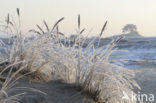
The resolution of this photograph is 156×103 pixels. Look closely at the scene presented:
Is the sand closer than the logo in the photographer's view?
Yes

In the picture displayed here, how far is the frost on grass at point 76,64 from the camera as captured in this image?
103 inches

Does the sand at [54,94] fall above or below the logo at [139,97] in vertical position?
above

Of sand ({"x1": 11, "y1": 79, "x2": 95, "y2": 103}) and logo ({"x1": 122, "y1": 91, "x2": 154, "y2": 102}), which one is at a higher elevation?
sand ({"x1": 11, "y1": 79, "x2": 95, "y2": 103})

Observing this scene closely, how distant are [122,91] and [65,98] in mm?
481

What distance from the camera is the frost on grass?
262 cm

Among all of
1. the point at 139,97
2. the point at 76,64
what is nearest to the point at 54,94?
the point at 76,64

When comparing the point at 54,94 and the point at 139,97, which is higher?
the point at 54,94

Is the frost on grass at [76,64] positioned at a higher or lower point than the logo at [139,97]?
higher

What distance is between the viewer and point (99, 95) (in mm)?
2656

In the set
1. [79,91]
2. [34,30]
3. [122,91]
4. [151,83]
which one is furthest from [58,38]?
[151,83]

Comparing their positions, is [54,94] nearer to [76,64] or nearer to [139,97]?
[76,64]

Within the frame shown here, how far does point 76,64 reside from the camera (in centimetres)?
273

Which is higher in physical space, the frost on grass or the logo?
the frost on grass

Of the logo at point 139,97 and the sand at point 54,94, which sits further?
the logo at point 139,97
